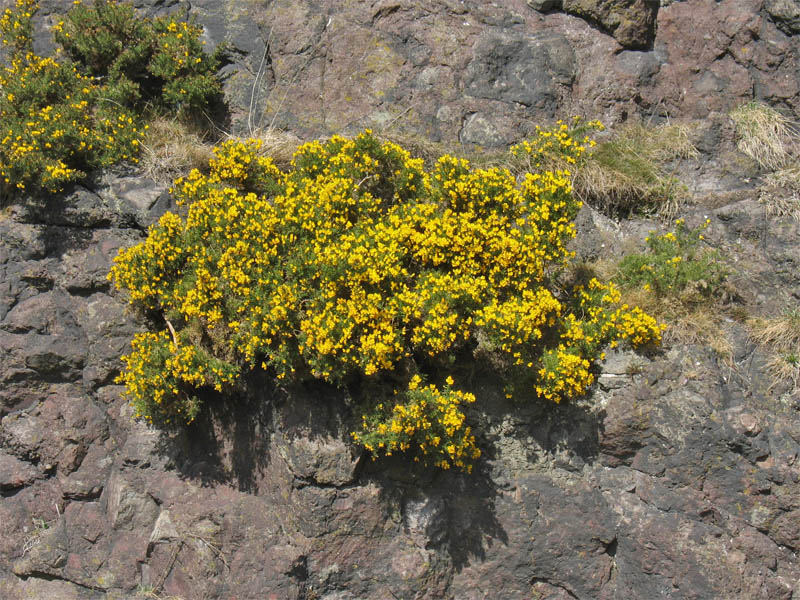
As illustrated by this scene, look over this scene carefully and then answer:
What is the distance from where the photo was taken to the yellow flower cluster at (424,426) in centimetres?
490

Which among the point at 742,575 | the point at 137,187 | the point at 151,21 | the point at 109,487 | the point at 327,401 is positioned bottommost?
the point at 109,487

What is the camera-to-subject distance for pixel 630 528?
5.34 meters

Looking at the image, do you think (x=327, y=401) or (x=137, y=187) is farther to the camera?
(x=137, y=187)

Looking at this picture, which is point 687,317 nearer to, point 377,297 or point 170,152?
point 377,297

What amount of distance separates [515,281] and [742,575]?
262 cm

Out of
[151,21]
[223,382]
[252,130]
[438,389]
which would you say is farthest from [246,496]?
[151,21]

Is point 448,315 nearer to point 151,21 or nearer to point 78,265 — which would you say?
point 78,265

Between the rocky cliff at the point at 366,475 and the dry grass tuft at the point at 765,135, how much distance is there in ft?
1.21

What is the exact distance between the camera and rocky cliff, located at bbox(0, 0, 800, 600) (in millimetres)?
5258

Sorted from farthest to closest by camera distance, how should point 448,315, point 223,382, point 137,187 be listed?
point 137,187
point 223,382
point 448,315

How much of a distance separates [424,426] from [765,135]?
420cm

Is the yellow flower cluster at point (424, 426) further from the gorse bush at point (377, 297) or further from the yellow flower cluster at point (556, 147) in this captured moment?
the yellow flower cluster at point (556, 147)

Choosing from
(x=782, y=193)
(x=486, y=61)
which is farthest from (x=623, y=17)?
(x=782, y=193)

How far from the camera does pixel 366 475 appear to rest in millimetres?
5340
